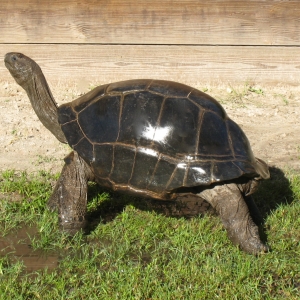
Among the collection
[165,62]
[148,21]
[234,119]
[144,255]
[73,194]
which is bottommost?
[144,255]

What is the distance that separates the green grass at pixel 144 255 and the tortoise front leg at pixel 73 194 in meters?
0.12

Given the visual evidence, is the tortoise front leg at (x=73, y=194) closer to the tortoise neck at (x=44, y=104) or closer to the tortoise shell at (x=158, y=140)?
the tortoise shell at (x=158, y=140)

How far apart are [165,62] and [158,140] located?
3603 millimetres

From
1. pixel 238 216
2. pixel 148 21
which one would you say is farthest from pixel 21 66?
pixel 148 21

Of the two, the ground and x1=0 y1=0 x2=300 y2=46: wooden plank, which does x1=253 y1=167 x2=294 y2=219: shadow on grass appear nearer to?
the ground

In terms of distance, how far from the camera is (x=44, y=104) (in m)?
5.39

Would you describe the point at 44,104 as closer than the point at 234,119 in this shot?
Yes

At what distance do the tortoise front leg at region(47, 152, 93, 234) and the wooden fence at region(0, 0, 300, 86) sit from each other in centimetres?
320

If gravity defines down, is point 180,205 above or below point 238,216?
below

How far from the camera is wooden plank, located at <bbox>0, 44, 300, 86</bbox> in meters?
7.96

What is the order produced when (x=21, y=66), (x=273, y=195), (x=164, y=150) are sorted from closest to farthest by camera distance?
(x=164, y=150)
(x=21, y=66)
(x=273, y=195)

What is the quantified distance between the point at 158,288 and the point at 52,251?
3.53 ft

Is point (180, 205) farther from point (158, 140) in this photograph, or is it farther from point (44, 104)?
point (44, 104)

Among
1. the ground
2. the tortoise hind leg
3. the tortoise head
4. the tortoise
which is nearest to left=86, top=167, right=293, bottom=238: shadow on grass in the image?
the tortoise
